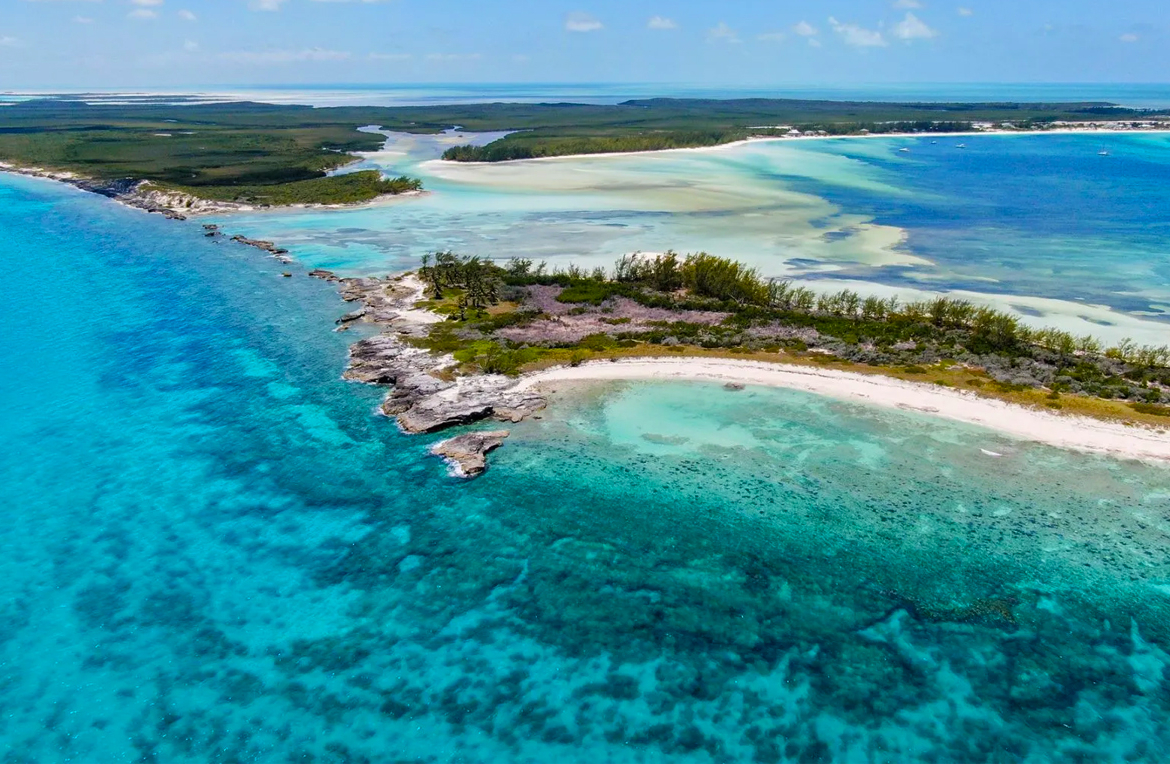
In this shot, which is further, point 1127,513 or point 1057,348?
point 1057,348

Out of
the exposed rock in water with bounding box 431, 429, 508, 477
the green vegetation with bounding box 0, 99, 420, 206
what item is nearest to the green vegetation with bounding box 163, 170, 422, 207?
the green vegetation with bounding box 0, 99, 420, 206

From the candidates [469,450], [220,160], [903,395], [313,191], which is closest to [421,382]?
[469,450]

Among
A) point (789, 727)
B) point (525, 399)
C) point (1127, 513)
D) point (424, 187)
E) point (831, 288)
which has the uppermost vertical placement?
point (424, 187)

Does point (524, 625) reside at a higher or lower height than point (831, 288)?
lower

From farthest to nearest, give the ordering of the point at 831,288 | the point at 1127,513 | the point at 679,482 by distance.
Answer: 1. the point at 831,288
2. the point at 679,482
3. the point at 1127,513

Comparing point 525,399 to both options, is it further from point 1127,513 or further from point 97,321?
point 97,321

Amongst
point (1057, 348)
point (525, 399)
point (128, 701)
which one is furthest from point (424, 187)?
point (128, 701)

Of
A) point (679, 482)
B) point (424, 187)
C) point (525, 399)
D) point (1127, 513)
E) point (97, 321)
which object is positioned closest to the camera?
point (1127, 513)

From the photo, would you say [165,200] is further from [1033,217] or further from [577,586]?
[1033,217]
